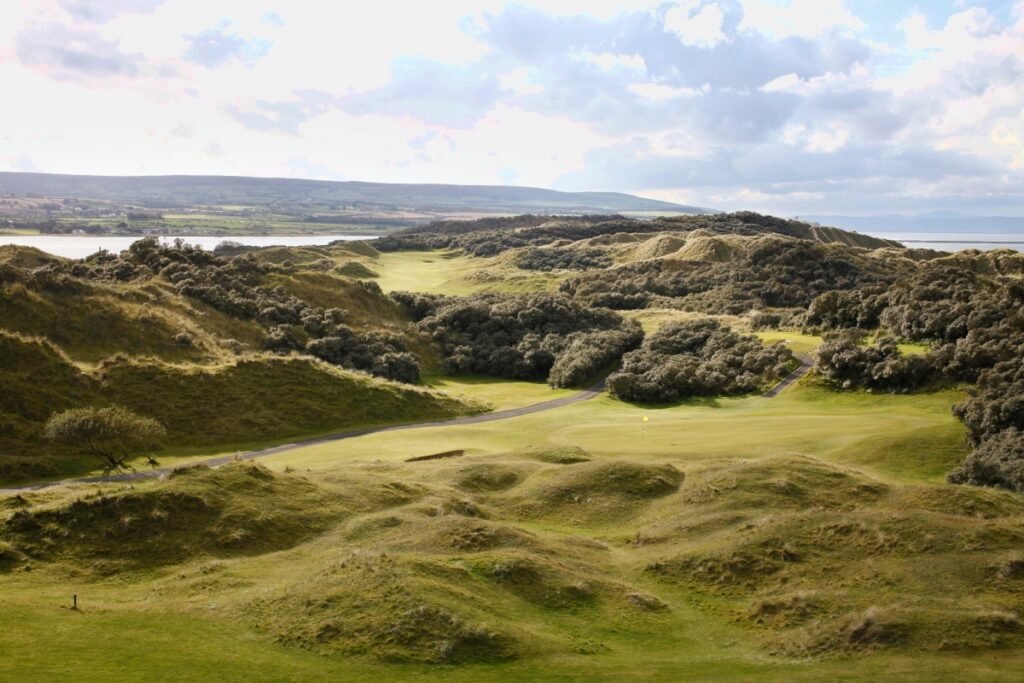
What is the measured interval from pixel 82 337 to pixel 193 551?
140 feet

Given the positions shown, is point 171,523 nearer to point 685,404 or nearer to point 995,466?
point 995,466

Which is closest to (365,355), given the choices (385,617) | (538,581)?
(538,581)

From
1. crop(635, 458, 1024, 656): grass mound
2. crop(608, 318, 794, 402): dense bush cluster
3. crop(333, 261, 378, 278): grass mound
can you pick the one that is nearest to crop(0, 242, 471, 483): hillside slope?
crop(608, 318, 794, 402): dense bush cluster

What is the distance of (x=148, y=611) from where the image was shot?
71.3 feet

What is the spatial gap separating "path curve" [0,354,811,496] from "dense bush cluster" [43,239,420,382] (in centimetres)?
1721

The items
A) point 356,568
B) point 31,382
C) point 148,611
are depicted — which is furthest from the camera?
point 31,382

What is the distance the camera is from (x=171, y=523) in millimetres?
28750

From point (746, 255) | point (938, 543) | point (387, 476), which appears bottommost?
point (387, 476)

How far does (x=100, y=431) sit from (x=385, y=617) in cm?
2758

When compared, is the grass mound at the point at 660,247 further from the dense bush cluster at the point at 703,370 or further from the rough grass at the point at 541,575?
the rough grass at the point at 541,575

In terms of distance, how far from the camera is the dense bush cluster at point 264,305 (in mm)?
81562

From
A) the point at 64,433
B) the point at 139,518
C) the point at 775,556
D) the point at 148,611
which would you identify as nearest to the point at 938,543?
the point at 775,556

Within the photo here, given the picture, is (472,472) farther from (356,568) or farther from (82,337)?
(82,337)

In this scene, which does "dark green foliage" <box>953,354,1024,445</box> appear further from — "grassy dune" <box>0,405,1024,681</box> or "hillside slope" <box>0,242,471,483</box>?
"hillside slope" <box>0,242,471,483</box>
